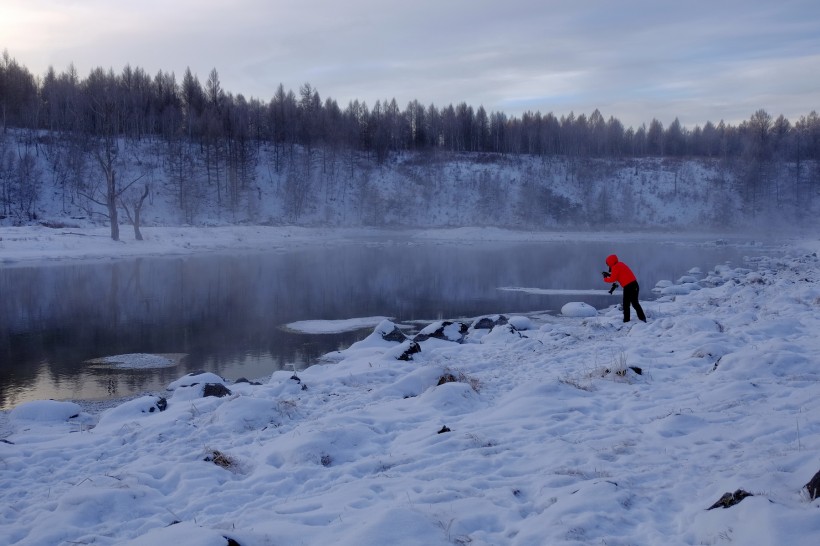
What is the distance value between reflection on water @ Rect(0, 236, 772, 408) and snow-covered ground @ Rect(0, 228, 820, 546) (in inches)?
108

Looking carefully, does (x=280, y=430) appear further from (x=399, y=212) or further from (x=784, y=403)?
(x=399, y=212)

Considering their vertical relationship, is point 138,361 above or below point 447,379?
below

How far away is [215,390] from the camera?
883 centimetres

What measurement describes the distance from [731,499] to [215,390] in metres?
6.93

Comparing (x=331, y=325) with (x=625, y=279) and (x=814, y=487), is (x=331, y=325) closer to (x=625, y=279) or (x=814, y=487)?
(x=625, y=279)

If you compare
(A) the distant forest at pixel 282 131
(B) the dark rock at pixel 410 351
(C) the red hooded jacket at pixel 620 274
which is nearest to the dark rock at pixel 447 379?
(B) the dark rock at pixel 410 351

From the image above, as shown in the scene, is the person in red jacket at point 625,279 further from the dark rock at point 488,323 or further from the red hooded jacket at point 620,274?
the dark rock at point 488,323

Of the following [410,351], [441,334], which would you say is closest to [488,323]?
[441,334]

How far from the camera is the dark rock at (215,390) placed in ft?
28.9

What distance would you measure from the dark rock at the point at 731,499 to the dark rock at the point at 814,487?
1.28 ft

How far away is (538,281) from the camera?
26547 mm

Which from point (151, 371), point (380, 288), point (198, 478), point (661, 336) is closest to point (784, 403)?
point (661, 336)

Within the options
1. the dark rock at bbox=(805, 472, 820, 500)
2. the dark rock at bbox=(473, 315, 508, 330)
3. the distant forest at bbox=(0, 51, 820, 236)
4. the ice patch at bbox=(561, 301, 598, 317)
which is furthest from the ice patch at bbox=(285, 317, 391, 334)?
the distant forest at bbox=(0, 51, 820, 236)

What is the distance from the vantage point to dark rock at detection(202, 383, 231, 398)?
8.80 meters
